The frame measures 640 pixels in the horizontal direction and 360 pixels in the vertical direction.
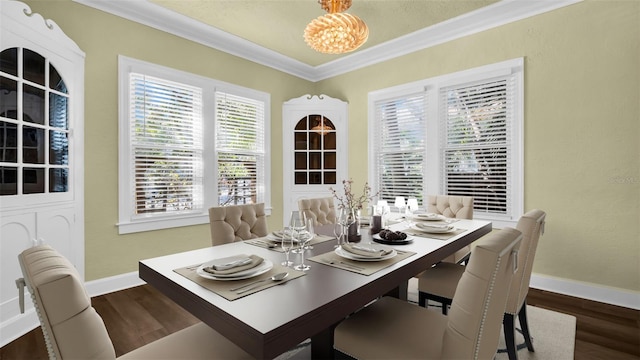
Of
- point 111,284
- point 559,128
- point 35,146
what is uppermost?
point 559,128

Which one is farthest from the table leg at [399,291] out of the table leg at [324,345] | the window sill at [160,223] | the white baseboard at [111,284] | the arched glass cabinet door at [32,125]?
the arched glass cabinet door at [32,125]

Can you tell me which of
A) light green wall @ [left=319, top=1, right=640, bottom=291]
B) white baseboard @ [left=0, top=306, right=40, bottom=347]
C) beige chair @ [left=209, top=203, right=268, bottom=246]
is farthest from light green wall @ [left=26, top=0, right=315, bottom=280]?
light green wall @ [left=319, top=1, right=640, bottom=291]

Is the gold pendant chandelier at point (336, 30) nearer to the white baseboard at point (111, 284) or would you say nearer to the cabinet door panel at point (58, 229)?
the cabinet door panel at point (58, 229)

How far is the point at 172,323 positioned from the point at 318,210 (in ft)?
5.07

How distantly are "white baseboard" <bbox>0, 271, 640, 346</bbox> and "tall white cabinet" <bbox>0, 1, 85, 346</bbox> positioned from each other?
0.04 feet

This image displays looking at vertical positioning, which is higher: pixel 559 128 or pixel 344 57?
pixel 344 57

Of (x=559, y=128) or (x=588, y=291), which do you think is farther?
(x=559, y=128)

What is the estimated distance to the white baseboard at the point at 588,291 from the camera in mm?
2719

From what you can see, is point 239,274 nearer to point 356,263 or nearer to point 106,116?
point 356,263

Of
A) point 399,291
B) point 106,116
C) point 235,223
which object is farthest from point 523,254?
point 106,116

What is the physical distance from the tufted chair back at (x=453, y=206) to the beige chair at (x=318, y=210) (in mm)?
1079

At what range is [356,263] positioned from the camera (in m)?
1.44

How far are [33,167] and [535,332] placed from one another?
410 cm

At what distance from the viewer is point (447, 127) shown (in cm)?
383
